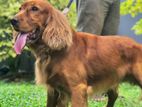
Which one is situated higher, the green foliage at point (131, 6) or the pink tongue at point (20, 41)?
the pink tongue at point (20, 41)

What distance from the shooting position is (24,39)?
16.0ft

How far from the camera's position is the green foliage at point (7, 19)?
1248 cm

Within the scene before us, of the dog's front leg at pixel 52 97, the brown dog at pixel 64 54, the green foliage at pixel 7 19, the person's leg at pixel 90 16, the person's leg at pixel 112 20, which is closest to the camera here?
the brown dog at pixel 64 54

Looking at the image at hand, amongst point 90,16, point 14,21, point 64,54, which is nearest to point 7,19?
point 90,16

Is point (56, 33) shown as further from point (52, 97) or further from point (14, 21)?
point (52, 97)

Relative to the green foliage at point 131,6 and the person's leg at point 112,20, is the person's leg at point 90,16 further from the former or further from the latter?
the green foliage at point 131,6

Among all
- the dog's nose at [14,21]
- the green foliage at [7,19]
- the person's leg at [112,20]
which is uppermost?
the dog's nose at [14,21]

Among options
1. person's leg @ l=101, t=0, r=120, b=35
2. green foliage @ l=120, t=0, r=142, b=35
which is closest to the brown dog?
person's leg @ l=101, t=0, r=120, b=35

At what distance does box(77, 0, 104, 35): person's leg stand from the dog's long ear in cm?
140

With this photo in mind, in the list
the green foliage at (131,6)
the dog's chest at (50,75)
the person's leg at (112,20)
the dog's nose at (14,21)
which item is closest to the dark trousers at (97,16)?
the person's leg at (112,20)

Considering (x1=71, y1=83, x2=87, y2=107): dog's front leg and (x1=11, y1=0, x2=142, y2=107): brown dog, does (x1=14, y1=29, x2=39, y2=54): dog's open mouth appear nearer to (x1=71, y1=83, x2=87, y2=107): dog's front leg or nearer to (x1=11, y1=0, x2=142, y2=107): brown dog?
(x1=11, y1=0, x2=142, y2=107): brown dog

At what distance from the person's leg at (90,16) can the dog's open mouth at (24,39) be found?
1596 millimetres

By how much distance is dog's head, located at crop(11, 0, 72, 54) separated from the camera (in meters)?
4.89

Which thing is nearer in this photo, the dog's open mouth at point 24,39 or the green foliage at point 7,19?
the dog's open mouth at point 24,39
